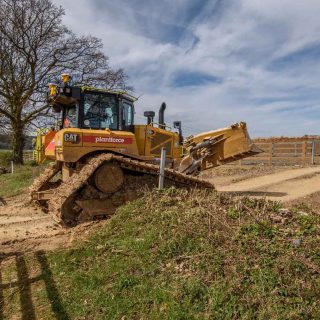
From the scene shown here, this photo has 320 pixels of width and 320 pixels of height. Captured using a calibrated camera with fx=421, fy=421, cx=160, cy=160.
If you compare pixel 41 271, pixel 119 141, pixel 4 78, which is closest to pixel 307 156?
pixel 119 141

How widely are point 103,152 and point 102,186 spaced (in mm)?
1039

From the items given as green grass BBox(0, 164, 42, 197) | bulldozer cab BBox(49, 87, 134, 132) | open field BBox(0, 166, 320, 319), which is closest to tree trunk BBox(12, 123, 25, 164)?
green grass BBox(0, 164, 42, 197)

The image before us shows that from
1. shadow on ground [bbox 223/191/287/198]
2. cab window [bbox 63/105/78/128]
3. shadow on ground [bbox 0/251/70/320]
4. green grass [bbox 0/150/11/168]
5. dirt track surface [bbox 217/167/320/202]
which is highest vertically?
cab window [bbox 63/105/78/128]

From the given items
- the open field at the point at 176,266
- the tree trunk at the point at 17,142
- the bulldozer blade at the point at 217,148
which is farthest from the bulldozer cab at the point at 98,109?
the tree trunk at the point at 17,142

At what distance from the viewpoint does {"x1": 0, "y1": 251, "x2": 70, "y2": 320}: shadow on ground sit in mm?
5055

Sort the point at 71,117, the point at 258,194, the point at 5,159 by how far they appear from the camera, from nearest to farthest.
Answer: the point at 71,117 → the point at 258,194 → the point at 5,159

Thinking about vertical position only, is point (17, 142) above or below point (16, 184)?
above

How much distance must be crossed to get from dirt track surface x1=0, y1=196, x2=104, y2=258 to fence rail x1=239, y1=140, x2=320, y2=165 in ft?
55.9

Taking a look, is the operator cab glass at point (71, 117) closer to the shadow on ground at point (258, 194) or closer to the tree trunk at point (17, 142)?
the shadow on ground at point (258, 194)

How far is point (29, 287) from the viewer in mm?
5766

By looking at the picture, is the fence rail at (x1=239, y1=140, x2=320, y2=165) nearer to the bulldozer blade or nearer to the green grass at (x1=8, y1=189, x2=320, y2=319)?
the bulldozer blade

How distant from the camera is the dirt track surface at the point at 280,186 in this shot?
14.2 m

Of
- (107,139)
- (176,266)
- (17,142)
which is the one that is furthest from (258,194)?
(17,142)

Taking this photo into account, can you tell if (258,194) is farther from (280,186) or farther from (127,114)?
(127,114)
